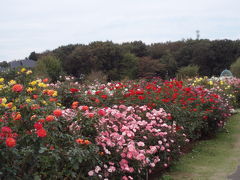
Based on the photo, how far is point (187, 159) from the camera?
18.7ft

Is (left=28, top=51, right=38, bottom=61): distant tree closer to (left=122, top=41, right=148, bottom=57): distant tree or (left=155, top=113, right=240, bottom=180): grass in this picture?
(left=122, top=41, right=148, bottom=57): distant tree

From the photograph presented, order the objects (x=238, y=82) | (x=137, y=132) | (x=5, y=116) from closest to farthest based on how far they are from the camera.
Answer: (x=5, y=116) → (x=137, y=132) → (x=238, y=82)

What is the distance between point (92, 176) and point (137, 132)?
1.41 m

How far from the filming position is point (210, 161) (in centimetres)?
559

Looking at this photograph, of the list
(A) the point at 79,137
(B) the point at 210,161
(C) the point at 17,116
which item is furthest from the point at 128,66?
(C) the point at 17,116

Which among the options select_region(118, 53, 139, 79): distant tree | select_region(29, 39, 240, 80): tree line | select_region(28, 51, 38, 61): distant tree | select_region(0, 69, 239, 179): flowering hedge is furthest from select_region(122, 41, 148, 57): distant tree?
select_region(0, 69, 239, 179): flowering hedge

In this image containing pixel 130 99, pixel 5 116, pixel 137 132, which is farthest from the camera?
pixel 130 99

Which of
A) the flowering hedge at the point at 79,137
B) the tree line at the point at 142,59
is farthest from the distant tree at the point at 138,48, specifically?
the flowering hedge at the point at 79,137

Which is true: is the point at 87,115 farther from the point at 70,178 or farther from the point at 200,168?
the point at 200,168

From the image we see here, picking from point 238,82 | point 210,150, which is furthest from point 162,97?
point 238,82

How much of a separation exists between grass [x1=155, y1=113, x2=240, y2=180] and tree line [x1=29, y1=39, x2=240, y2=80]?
1174 inches

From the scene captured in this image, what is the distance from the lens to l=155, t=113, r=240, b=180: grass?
4793 millimetres

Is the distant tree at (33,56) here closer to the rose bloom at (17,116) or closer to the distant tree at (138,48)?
the distant tree at (138,48)

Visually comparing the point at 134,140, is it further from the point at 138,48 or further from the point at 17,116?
the point at 138,48
